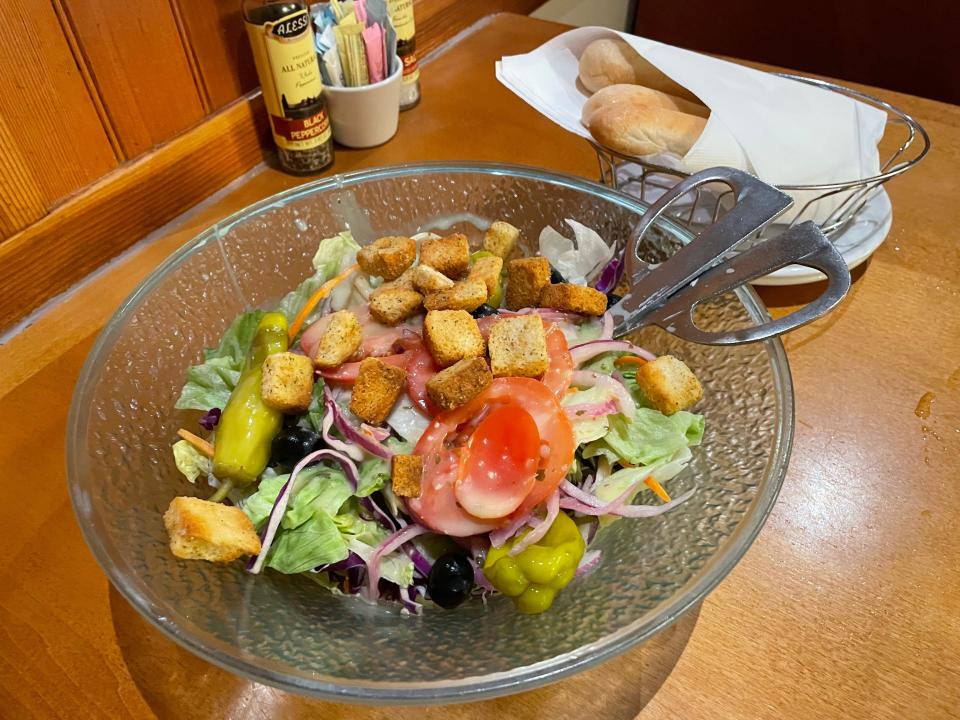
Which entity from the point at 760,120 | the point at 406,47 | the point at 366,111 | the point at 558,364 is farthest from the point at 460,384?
the point at 406,47

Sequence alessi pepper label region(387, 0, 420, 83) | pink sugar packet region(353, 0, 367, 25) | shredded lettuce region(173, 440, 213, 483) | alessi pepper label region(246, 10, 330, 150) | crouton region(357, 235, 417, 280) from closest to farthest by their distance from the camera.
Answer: shredded lettuce region(173, 440, 213, 483), crouton region(357, 235, 417, 280), alessi pepper label region(246, 10, 330, 150), pink sugar packet region(353, 0, 367, 25), alessi pepper label region(387, 0, 420, 83)

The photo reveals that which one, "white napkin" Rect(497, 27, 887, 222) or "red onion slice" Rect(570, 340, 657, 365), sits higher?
"white napkin" Rect(497, 27, 887, 222)

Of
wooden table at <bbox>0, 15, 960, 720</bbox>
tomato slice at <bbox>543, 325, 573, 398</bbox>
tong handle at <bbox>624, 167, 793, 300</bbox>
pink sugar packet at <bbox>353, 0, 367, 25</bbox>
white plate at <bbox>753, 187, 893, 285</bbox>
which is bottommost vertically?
wooden table at <bbox>0, 15, 960, 720</bbox>

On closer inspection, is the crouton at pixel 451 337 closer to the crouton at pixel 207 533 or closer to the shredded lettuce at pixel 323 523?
the shredded lettuce at pixel 323 523

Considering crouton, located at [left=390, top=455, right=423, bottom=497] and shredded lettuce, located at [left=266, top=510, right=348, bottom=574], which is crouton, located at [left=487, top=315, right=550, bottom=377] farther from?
shredded lettuce, located at [left=266, top=510, right=348, bottom=574]

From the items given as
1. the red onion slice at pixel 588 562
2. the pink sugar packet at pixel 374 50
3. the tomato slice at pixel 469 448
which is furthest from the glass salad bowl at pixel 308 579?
the pink sugar packet at pixel 374 50

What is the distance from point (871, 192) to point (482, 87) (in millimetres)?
1127

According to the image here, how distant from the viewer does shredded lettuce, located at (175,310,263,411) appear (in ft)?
3.38

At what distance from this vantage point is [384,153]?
5.81 ft

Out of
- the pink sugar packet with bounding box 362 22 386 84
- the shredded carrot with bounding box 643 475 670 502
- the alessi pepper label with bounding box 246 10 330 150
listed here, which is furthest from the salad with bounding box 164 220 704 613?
the pink sugar packet with bounding box 362 22 386 84

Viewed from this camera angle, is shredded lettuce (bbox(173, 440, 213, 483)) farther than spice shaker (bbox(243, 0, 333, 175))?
No

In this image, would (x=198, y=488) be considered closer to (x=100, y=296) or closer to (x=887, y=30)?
(x=100, y=296)

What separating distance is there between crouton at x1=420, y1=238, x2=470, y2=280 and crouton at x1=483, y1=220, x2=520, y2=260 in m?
0.08

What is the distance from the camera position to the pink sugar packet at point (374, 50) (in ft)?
5.24
